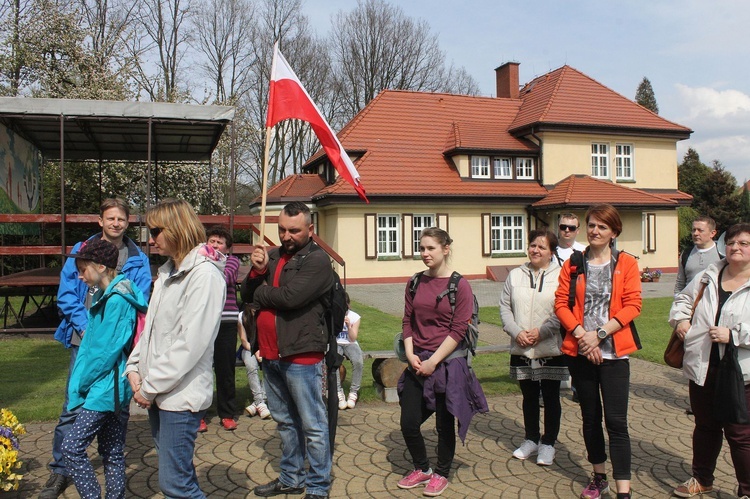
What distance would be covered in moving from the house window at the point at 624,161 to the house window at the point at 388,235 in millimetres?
11347

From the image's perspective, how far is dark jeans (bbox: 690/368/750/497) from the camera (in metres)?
4.09

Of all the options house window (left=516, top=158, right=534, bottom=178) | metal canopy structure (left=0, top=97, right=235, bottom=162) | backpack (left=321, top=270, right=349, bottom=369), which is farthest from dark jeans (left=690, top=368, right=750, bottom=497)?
house window (left=516, top=158, right=534, bottom=178)

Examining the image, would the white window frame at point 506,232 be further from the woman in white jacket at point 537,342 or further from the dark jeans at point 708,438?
the dark jeans at point 708,438

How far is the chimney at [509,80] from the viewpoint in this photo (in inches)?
1380

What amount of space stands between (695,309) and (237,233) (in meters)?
26.5

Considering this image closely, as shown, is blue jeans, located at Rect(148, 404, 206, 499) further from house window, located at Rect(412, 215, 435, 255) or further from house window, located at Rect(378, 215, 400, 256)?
house window, located at Rect(412, 215, 435, 255)

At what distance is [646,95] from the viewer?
67.1 meters

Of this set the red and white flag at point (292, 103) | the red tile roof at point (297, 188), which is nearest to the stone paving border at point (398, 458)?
the red and white flag at point (292, 103)

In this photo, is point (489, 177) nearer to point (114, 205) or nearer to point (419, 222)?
point (419, 222)

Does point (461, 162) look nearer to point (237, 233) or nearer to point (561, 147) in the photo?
point (561, 147)

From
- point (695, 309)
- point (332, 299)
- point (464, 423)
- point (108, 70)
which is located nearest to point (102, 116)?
point (332, 299)

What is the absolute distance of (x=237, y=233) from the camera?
2934 centimetres

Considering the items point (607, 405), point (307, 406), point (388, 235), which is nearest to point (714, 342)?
point (607, 405)

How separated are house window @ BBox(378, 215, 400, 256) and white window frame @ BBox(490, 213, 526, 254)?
437cm
